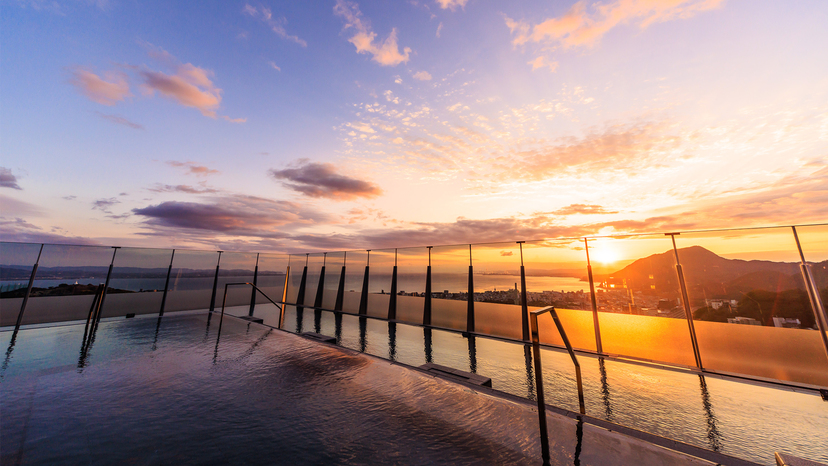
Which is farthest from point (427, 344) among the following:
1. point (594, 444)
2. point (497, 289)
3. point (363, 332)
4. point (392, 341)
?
point (594, 444)

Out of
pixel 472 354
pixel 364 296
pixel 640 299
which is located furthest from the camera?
pixel 364 296

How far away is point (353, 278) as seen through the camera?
43.5 ft

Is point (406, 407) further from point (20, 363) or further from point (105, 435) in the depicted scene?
point (20, 363)

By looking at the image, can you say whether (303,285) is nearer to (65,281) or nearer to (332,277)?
(332,277)

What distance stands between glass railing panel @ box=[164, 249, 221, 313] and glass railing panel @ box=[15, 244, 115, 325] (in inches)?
92.5

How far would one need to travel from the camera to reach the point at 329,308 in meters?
14.3

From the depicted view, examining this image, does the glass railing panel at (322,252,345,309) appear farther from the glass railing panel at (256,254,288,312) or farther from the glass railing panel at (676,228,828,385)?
the glass railing panel at (676,228,828,385)

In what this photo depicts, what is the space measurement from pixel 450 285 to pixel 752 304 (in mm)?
7182

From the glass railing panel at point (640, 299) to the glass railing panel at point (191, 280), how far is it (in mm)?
16609

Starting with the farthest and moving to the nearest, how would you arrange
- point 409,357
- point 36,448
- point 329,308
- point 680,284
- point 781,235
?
point 329,308 → point 409,357 → point 680,284 → point 781,235 → point 36,448

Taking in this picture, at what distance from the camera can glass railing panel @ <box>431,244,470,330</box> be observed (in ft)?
29.9

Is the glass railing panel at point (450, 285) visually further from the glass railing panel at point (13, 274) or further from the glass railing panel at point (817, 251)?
the glass railing panel at point (13, 274)

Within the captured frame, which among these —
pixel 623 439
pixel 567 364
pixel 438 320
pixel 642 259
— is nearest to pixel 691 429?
pixel 623 439

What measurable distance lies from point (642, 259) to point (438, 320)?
6.38 m
